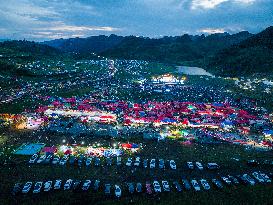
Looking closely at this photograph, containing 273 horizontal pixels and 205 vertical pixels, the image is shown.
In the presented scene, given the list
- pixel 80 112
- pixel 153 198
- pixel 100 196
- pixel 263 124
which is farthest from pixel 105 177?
pixel 263 124

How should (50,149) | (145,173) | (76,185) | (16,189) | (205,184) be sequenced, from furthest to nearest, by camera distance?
(50,149) < (145,173) < (205,184) < (76,185) < (16,189)

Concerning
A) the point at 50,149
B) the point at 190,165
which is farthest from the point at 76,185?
the point at 190,165

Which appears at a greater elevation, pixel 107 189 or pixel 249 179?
pixel 107 189

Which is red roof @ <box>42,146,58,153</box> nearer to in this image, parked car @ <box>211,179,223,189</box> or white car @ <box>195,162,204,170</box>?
white car @ <box>195,162,204,170</box>

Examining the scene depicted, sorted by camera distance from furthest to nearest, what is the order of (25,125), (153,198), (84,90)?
1. (84,90)
2. (25,125)
3. (153,198)

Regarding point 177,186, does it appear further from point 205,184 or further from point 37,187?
point 37,187

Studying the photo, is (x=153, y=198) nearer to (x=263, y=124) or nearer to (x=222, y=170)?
(x=222, y=170)

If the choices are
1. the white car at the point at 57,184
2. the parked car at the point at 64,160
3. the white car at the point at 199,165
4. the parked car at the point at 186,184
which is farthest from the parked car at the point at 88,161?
the white car at the point at 199,165

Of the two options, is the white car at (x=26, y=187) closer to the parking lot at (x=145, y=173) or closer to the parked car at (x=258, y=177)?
the parking lot at (x=145, y=173)

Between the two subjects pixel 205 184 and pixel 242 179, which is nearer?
pixel 205 184

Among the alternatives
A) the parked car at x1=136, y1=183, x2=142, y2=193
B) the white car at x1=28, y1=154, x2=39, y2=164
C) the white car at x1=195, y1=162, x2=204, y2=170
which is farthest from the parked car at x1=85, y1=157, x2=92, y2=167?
the white car at x1=195, y1=162, x2=204, y2=170

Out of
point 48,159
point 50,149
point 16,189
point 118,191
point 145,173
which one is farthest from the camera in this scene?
point 50,149
